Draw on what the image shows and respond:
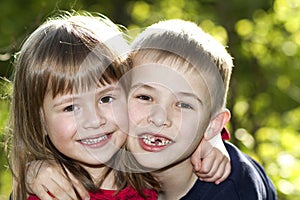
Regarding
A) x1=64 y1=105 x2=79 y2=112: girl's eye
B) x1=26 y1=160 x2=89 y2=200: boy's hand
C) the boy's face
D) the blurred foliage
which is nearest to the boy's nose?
the boy's face

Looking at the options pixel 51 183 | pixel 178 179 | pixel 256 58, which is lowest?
pixel 51 183

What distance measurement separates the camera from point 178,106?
297 cm

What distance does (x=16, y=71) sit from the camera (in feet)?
10.2

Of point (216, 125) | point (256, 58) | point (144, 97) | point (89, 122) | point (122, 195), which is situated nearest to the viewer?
point (89, 122)

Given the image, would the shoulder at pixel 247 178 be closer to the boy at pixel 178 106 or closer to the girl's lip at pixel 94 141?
the boy at pixel 178 106

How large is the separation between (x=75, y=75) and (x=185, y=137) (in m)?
0.48

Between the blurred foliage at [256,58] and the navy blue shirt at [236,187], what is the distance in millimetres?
1354

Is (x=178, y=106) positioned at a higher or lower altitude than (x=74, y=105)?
higher

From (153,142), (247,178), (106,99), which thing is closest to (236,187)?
(247,178)

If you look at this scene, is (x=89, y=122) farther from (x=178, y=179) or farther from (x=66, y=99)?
(x=178, y=179)

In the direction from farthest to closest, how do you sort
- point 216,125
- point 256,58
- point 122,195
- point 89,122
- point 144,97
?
point 256,58 → point 216,125 → point 122,195 → point 144,97 → point 89,122

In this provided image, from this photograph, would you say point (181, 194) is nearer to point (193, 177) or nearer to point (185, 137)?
point (193, 177)

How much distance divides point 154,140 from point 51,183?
0.41 metres

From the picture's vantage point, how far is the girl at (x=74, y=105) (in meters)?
2.89
